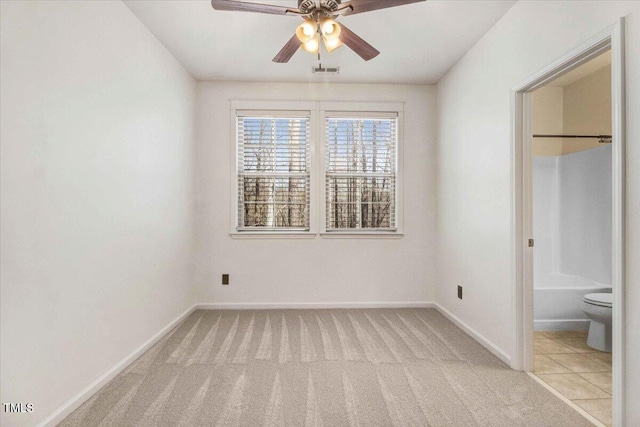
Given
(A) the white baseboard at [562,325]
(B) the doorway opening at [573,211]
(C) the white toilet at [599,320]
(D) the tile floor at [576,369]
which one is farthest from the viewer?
(A) the white baseboard at [562,325]

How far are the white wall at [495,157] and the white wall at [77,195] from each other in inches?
114

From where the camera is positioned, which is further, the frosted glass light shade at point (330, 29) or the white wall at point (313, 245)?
the white wall at point (313, 245)

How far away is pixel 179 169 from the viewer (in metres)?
3.59

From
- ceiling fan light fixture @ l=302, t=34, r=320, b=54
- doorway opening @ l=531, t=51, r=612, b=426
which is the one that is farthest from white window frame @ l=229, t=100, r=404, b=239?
ceiling fan light fixture @ l=302, t=34, r=320, b=54

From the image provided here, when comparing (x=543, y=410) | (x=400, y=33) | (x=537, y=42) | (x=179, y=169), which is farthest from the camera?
(x=179, y=169)

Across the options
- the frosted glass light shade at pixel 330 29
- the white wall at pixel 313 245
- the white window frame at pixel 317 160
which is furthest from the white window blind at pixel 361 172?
the frosted glass light shade at pixel 330 29

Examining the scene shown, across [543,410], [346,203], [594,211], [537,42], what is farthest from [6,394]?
[594,211]

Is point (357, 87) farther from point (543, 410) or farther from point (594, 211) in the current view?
point (543, 410)

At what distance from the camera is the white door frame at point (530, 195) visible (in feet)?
5.48

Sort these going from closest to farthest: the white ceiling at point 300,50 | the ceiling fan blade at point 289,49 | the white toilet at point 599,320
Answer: the ceiling fan blade at point 289,49
the white ceiling at point 300,50
the white toilet at point 599,320

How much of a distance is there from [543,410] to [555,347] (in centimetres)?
124

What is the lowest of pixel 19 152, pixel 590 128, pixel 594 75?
pixel 19 152

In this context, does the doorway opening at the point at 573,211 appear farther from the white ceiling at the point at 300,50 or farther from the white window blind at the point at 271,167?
the white window blind at the point at 271,167

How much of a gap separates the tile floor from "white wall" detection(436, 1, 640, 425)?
1.08 feet
